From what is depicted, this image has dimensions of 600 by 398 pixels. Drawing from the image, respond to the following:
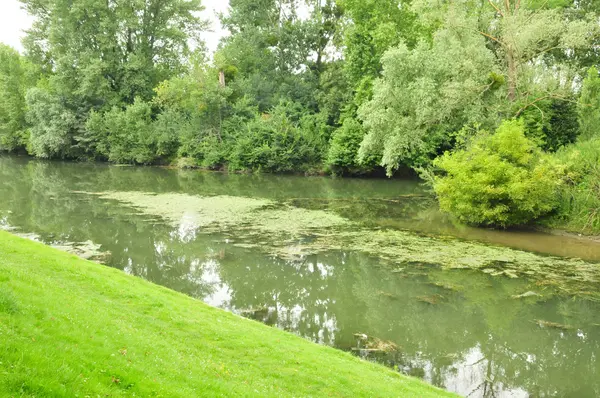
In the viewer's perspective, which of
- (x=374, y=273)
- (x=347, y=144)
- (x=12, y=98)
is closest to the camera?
(x=374, y=273)

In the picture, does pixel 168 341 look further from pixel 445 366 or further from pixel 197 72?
pixel 197 72

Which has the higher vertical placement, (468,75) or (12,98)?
(468,75)

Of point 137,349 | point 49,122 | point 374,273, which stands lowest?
point 374,273

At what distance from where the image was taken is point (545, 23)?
28.0 metres

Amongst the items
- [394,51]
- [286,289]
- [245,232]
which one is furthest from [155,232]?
[394,51]

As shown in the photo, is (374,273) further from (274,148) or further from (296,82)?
(296,82)

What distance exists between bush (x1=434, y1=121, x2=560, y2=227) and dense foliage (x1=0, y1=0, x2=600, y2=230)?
206 centimetres

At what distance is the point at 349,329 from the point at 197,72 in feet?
136

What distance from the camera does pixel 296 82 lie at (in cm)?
5453

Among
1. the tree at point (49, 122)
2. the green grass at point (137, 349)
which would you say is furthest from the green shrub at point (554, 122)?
the tree at point (49, 122)

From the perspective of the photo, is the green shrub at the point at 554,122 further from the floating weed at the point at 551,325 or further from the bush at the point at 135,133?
the bush at the point at 135,133

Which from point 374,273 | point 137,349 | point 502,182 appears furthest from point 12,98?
point 137,349

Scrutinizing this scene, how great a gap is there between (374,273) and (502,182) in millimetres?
9878

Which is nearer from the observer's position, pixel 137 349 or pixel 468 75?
pixel 137 349
